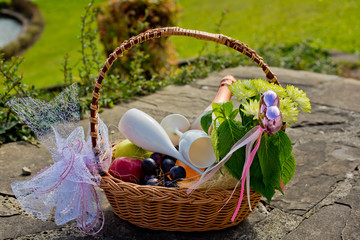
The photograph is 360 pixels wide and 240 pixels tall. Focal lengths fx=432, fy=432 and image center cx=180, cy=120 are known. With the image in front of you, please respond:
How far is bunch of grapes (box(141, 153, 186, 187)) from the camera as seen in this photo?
185 cm

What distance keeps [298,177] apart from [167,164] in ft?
2.89

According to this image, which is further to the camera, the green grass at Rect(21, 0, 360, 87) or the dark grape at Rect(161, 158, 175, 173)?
the green grass at Rect(21, 0, 360, 87)

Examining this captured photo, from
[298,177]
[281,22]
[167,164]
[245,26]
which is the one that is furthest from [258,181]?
[281,22]

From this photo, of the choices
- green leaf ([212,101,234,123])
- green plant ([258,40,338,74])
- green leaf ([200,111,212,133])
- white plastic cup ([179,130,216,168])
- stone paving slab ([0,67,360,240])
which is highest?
green plant ([258,40,338,74])

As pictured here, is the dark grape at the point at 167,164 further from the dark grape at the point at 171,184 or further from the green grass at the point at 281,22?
the green grass at the point at 281,22

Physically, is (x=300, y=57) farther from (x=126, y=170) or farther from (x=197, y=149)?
(x=126, y=170)

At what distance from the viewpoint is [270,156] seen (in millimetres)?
A: 1672

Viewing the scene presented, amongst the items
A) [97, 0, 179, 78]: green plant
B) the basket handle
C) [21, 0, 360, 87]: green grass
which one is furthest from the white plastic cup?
[21, 0, 360, 87]: green grass

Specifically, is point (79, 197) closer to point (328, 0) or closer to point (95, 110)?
point (95, 110)

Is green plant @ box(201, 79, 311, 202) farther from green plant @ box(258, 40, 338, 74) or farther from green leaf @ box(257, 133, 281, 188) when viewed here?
green plant @ box(258, 40, 338, 74)

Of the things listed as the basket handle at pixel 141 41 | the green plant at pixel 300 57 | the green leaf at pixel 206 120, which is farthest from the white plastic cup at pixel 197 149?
the green plant at pixel 300 57

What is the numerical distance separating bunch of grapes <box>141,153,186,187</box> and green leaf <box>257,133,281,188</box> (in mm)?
368

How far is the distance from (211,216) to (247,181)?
25cm

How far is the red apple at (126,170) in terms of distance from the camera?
189 cm
